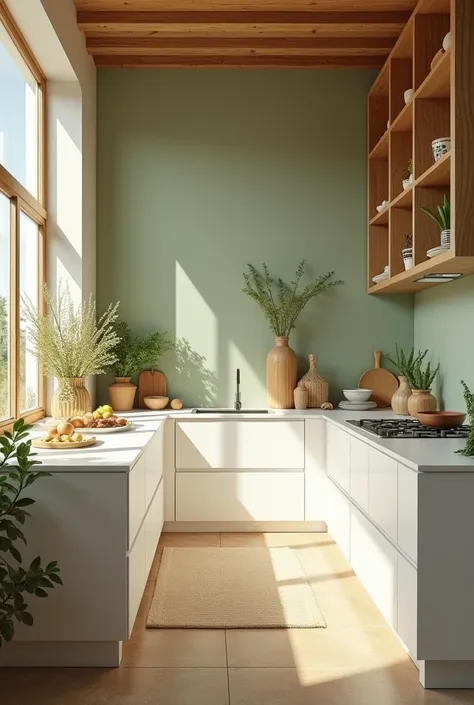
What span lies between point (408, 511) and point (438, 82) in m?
1.87

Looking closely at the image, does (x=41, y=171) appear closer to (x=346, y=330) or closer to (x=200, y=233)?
(x=200, y=233)

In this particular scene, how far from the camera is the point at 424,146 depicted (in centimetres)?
327

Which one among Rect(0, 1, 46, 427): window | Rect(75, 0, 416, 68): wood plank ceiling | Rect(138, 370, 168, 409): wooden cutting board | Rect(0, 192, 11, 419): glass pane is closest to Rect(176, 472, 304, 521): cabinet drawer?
Rect(138, 370, 168, 409): wooden cutting board

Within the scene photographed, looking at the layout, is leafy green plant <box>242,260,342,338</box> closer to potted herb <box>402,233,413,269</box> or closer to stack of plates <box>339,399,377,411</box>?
stack of plates <box>339,399,377,411</box>

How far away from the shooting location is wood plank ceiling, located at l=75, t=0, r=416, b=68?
12.8 feet

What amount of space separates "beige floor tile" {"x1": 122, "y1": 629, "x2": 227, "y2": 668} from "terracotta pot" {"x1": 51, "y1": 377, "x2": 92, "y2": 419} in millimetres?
1181

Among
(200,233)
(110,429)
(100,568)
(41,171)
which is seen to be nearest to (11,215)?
(41,171)

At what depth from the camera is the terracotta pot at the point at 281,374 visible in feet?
14.7

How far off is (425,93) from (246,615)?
8.03ft

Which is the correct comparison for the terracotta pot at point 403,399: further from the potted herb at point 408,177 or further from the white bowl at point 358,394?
the potted herb at point 408,177

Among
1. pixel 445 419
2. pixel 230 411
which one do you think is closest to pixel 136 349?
pixel 230 411

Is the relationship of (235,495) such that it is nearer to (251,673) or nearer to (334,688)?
(251,673)

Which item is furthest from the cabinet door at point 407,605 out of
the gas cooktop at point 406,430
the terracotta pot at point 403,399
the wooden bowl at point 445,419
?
the terracotta pot at point 403,399

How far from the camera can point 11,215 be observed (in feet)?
11.1
